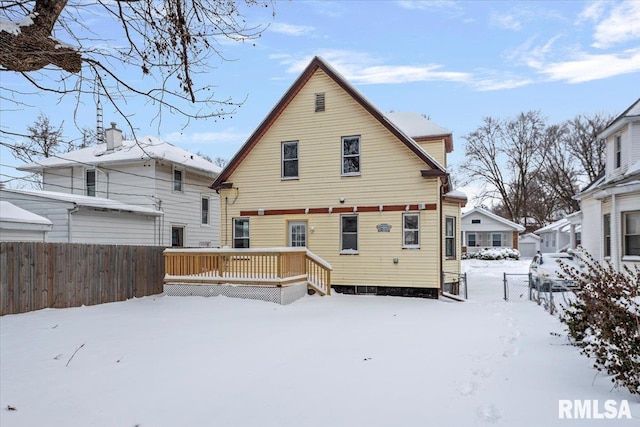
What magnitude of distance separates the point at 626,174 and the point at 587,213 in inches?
206

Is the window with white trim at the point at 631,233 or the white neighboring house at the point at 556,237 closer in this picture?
the window with white trim at the point at 631,233

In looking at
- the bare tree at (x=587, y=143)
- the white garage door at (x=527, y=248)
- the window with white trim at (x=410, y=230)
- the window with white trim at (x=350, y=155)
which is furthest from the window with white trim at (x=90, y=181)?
the white garage door at (x=527, y=248)

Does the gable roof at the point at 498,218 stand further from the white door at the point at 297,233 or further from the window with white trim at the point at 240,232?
the window with white trim at the point at 240,232

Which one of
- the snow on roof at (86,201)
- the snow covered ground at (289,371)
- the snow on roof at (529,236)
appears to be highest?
the snow on roof at (86,201)

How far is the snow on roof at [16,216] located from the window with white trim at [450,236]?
48.1 feet

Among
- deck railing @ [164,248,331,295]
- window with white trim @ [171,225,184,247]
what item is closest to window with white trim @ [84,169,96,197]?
window with white trim @ [171,225,184,247]

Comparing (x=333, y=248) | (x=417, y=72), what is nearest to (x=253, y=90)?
(x=333, y=248)

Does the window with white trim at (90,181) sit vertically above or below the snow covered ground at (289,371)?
above

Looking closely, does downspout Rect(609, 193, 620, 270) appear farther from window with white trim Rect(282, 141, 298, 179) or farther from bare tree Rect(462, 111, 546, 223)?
bare tree Rect(462, 111, 546, 223)

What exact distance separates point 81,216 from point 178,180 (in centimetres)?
594

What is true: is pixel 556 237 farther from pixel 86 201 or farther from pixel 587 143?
pixel 86 201

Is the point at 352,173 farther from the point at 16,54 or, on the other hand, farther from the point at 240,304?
the point at 16,54

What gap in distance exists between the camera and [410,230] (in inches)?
572

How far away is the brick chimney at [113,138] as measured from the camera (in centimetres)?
2196
